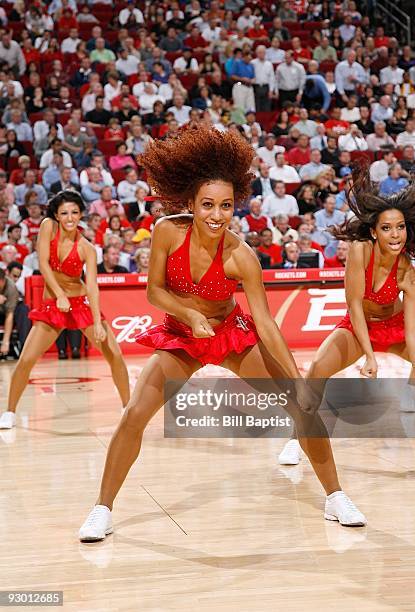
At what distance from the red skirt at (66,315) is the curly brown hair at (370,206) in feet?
7.08

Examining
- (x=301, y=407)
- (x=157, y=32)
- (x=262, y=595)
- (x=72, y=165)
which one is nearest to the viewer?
(x=262, y=595)

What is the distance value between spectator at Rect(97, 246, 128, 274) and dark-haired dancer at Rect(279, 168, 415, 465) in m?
5.49

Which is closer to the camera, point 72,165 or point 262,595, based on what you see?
point 262,595

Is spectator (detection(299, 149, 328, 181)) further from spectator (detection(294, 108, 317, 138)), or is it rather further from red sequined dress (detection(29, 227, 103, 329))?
red sequined dress (detection(29, 227, 103, 329))

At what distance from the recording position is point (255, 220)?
12258 millimetres

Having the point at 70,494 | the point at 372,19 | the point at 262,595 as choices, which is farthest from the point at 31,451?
the point at 372,19

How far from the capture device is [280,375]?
4.14 meters

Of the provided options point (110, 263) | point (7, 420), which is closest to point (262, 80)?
point (110, 263)

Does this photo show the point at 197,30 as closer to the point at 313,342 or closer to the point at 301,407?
the point at 313,342

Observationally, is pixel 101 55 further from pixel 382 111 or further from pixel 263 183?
pixel 382 111

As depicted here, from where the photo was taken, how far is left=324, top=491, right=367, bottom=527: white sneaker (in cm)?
404

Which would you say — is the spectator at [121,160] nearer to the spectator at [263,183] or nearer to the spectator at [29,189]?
the spectator at [29,189]

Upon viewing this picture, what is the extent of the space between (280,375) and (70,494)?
4.58 ft

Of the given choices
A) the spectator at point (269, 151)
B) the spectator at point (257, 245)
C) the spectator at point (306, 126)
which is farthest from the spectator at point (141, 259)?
the spectator at point (306, 126)
